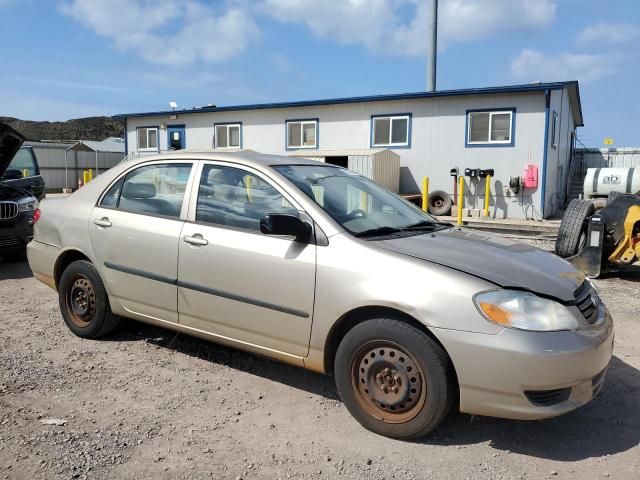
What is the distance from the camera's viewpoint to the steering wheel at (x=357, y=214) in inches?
142

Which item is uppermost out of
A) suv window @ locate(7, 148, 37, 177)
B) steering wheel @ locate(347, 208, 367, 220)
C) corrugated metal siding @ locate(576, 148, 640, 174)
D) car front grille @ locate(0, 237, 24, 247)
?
corrugated metal siding @ locate(576, 148, 640, 174)

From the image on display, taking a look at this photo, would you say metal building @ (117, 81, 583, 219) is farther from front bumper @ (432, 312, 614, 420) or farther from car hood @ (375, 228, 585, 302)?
front bumper @ (432, 312, 614, 420)

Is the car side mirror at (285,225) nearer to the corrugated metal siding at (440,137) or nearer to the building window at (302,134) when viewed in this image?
the corrugated metal siding at (440,137)

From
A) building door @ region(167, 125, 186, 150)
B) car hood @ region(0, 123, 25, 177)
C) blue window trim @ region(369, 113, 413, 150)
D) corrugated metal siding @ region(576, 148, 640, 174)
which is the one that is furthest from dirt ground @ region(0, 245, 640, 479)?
corrugated metal siding @ region(576, 148, 640, 174)

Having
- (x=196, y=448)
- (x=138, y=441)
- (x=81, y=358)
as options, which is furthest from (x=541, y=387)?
(x=81, y=358)

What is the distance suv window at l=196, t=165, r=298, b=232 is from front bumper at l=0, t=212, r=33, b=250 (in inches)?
204

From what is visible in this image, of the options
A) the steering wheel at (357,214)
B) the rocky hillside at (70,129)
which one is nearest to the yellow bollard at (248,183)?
the steering wheel at (357,214)

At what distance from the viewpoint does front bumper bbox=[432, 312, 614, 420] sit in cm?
276

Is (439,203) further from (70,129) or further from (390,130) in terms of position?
(70,129)

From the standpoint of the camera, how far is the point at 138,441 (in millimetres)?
3105

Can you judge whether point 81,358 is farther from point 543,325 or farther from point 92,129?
point 92,129

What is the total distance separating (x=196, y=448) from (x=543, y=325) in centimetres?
196

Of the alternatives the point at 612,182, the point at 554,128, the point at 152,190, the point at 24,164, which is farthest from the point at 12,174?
the point at 612,182

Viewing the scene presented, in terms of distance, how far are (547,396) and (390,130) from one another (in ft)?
53.1
